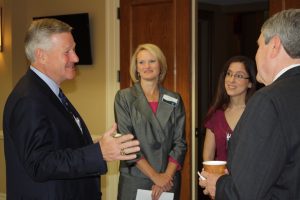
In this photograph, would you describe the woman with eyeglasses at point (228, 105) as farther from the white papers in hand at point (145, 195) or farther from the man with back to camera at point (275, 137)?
the man with back to camera at point (275, 137)

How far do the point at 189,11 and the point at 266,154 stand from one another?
2796 millimetres

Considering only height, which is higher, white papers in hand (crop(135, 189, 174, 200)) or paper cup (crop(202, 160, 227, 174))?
paper cup (crop(202, 160, 227, 174))

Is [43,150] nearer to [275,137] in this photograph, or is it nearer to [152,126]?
[275,137]

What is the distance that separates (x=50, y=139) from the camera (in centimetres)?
181

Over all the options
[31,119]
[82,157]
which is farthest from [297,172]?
[31,119]

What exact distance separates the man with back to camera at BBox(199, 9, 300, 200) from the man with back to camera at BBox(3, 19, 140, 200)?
53 centimetres

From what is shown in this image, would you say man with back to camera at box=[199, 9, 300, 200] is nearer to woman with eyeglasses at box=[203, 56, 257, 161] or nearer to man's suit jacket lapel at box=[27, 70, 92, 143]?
man's suit jacket lapel at box=[27, 70, 92, 143]

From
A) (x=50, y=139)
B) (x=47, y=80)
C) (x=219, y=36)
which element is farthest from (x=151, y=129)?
(x=219, y=36)

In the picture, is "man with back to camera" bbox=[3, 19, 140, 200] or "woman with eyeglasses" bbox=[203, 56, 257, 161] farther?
"woman with eyeglasses" bbox=[203, 56, 257, 161]

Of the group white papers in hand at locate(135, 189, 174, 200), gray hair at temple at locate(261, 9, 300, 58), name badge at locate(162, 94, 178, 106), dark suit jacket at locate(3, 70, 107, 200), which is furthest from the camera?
name badge at locate(162, 94, 178, 106)

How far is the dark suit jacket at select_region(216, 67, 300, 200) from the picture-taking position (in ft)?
4.52

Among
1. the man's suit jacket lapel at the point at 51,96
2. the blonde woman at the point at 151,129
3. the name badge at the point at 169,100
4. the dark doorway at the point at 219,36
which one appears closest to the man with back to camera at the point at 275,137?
the man's suit jacket lapel at the point at 51,96

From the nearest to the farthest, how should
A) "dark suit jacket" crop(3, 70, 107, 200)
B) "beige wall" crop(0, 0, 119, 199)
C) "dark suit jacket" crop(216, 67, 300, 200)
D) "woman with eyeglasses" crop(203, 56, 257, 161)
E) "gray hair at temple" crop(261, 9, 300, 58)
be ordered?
1. "dark suit jacket" crop(216, 67, 300, 200)
2. "gray hair at temple" crop(261, 9, 300, 58)
3. "dark suit jacket" crop(3, 70, 107, 200)
4. "woman with eyeglasses" crop(203, 56, 257, 161)
5. "beige wall" crop(0, 0, 119, 199)

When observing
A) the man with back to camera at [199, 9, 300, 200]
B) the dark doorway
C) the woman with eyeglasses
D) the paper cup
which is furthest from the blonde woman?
the dark doorway
